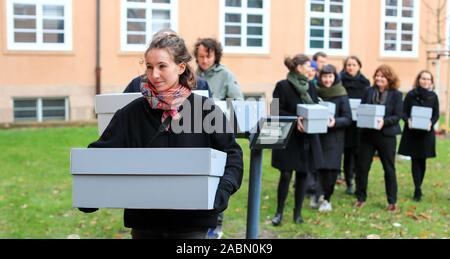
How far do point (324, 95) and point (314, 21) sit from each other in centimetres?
957

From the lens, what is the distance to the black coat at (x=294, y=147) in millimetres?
6812

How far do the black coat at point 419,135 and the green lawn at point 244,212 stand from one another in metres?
0.60

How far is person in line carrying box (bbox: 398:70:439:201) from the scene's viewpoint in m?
7.98

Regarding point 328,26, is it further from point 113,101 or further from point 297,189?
point 113,101

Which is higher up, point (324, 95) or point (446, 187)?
point (324, 95)

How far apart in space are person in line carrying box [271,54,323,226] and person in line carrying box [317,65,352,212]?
0.58 m

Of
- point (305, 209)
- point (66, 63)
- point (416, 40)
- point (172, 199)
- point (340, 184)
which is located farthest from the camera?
point (416, 40)

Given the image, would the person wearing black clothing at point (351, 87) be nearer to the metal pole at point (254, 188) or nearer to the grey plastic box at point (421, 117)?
the grey plastic box at point (421, 117)

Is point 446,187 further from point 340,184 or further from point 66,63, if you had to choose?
point 66,63

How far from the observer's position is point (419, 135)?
8.05 metres

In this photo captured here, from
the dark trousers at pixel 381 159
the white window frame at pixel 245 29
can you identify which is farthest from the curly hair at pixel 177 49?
the white window frame at pixel 245 29

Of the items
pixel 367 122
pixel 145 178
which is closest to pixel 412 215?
pixel 367 122

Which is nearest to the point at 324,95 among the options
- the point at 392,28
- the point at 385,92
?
the point at 385,92

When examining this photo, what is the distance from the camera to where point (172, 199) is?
8.79 ft
